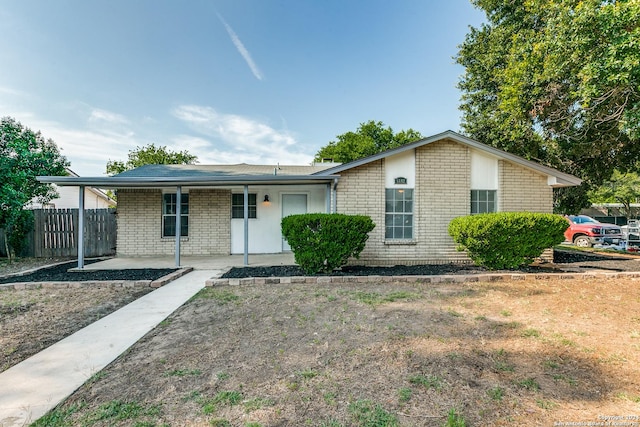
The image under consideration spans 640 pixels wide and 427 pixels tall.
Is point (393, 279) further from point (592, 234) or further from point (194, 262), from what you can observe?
point (592, 234)

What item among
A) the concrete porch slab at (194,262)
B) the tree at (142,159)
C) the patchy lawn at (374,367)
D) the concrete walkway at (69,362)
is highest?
the tree at (142,159)

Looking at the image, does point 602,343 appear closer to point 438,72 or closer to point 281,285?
point 281,285

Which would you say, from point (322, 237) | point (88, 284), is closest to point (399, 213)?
point (322, 237)

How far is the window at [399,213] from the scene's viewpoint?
8484mm

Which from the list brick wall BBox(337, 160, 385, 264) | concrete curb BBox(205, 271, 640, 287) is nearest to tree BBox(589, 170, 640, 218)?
concrete curb BBox(205, 271, 640, 287)

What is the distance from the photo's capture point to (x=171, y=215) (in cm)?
1055

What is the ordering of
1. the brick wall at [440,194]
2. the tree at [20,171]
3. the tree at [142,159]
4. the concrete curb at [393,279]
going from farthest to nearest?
the tree at [142,159] < the tree at [20,171] < the brick wall at [440,194] < the concrete curb at [393,279]

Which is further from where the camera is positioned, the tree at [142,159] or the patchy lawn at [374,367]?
the tree at [142,159]

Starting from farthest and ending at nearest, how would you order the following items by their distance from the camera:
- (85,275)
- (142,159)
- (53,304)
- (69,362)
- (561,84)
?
(142,159), (561,84), (85,275), (53,304), (69,362)

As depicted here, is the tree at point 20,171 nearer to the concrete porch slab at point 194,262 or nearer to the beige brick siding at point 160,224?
the beige brick siding at point 160,224

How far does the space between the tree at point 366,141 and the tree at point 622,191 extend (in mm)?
17452

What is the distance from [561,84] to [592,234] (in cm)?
1046

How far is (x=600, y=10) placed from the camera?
5797 millimetres

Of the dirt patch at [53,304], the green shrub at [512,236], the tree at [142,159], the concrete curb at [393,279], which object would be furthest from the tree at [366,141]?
the dirt patch at [53,304]
